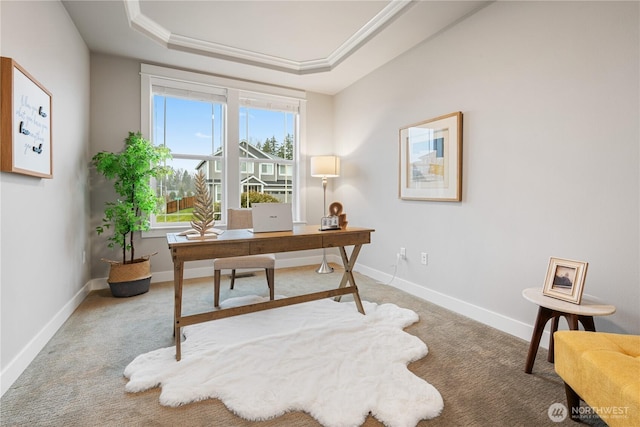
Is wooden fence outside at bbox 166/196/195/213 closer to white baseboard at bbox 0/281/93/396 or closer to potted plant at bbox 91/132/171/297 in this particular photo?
potted plant at bbox 91/132/171/297

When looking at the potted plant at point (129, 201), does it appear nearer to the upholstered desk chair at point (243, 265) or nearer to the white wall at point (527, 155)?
the upholstered desk chair at point (243, 265)

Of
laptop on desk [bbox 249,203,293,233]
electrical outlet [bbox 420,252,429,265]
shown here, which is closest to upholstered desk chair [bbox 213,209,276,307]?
laptop on desk [bbox 249,203,293,233]

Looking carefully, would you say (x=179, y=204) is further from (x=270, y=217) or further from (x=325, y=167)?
(x=270, y=217)

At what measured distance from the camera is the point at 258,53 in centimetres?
362

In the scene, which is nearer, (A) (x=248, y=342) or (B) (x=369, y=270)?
(A) (x=248, y=342)

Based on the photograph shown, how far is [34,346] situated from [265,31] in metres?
3.29

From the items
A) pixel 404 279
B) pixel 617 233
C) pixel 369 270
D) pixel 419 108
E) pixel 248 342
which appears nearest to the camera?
pixel 617 233

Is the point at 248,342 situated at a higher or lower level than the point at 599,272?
lower

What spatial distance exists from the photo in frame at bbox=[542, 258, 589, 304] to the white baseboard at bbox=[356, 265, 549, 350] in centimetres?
51

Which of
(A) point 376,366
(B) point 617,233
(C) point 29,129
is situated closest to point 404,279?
(A) point 376,366

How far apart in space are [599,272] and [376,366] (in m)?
1.51

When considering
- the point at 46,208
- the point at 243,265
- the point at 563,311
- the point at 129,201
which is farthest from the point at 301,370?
the point at 129,201

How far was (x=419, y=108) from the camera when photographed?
3.17 metres

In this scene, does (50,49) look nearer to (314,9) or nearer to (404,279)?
(314,9)
